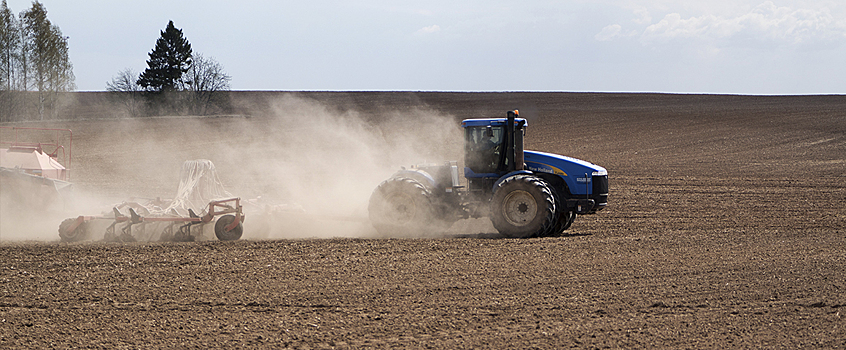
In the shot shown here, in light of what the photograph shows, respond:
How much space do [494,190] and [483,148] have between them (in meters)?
0.88

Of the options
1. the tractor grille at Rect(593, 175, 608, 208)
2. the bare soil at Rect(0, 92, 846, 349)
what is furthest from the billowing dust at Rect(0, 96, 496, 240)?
the tractor grille at Rect(593, 175, 608, 208)

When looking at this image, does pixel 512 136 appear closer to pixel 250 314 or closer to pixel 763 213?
pixel 250 314

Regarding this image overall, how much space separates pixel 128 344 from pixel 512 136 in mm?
7366

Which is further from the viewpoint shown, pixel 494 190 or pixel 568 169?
pixel 568 169

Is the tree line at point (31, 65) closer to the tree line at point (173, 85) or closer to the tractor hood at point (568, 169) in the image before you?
the tree line at point (173, 85)

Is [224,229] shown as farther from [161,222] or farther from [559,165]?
[559,165]

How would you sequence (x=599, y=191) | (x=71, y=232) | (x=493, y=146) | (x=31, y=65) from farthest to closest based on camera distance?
(x=31, y=65) → (x=493, y=146) → (x=599, y=191) → (x=71, y=232)

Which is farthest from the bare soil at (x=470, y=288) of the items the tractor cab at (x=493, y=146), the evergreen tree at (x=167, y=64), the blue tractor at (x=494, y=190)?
the evergreen tree at (x=167, y=64)

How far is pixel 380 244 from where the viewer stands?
10.6 metres

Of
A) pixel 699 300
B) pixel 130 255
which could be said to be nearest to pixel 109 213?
pixel 130 255

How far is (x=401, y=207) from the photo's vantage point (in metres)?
11.6

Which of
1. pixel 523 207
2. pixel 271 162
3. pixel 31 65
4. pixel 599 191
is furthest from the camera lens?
pixel 31 65

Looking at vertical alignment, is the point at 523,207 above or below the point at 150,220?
above

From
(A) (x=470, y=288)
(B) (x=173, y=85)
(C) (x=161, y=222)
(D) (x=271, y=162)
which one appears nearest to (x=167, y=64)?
(B) (x=173, y=85)
